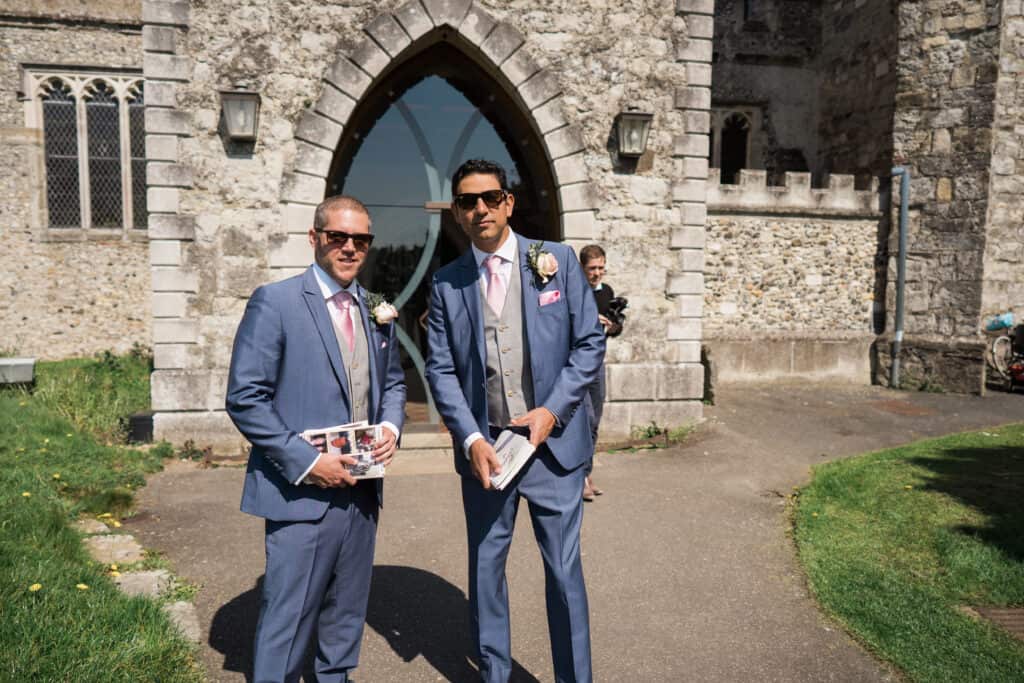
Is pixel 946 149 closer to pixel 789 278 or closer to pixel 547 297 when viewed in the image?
pixel 789 278

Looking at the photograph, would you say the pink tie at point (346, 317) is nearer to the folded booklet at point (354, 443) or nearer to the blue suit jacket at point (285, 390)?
the blue suit jacket at point (285, 390)

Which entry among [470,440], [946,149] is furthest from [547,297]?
[946,149]

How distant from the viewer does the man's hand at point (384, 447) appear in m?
2.54

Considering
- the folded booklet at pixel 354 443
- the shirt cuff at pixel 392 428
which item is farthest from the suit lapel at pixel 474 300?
the folded booklet at pixel 354 443

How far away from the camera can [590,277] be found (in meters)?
5.12

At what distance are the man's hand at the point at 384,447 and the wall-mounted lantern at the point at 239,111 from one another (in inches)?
189

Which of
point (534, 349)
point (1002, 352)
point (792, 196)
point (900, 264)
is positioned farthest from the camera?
point (900, 264)

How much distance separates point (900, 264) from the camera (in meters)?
11.1

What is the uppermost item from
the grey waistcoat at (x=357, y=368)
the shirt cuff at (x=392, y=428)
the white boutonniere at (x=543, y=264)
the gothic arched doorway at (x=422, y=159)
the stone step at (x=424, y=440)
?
the gothic arched doorway at (x=422, y=159)

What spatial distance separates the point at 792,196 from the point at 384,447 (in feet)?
32.9

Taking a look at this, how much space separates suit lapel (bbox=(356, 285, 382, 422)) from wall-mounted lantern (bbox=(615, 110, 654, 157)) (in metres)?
4.96

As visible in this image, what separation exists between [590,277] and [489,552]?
109 inches

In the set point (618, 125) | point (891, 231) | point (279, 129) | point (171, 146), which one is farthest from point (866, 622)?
point (891, 231)

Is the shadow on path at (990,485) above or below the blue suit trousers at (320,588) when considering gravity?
below
